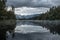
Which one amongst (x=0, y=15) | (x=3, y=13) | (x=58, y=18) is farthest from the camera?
(x=58, y=18)

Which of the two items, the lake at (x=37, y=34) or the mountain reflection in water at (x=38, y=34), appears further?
the mountain reflection in water at (x=38, y=34)

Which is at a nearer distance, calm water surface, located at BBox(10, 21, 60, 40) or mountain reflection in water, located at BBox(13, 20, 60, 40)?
calm water surface, located at BBox(10, 21, 60, 40)

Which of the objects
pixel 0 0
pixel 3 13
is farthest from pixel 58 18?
pixel 0 0

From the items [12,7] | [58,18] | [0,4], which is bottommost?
[58,18]

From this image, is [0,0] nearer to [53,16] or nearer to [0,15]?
[0,15]

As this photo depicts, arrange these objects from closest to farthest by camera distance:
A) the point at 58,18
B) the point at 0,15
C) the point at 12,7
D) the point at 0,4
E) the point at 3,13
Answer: the point at 0,4 < the point at 0,15 < the point at 3,13 < the point at 12,7 < the point at 58,18

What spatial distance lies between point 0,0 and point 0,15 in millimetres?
7788

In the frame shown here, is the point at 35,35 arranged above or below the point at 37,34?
above

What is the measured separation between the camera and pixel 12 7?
141750mm

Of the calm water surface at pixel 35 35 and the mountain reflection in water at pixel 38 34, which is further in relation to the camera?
the mountain reflection in water at pixel 38 34

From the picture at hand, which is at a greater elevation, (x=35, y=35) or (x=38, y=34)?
(x=35, y=35)

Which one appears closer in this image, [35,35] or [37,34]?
[35,35]

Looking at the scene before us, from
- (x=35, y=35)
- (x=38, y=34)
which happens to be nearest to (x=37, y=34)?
(x=38, y=34)

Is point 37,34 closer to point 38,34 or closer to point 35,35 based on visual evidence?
point 38,34
